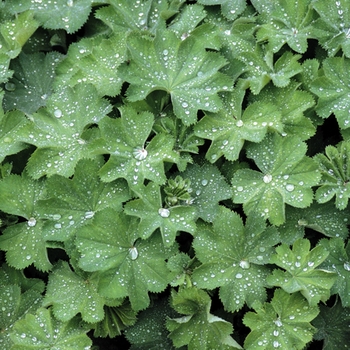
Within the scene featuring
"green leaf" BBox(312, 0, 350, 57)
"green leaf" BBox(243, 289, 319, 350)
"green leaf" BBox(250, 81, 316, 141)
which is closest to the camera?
"green leaf" BBox(243, 289, 319, 350)

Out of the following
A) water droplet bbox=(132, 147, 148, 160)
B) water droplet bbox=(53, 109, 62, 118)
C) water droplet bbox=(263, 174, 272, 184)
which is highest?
water droplet bbox=(53, 109, 62, 118)

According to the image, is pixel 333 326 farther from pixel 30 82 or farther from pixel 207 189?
pixel 30 82

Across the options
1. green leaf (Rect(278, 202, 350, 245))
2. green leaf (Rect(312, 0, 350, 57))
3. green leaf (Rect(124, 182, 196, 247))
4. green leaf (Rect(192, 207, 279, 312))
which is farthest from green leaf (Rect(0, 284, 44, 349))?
green leaf (Rect(312, 0, 350, 57))

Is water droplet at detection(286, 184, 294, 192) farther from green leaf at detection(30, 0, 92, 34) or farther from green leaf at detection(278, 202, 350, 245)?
green leaf at detection(30, 0, 92, 34)

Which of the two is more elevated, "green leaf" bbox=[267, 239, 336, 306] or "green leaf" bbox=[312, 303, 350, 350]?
"green leaf" bbox=[267, 239, 336, 306]

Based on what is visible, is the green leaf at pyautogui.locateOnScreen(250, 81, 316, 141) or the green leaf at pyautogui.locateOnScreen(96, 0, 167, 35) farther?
the green leaf at pyautogui.locateOnScreen(96, 0, 167, 35)

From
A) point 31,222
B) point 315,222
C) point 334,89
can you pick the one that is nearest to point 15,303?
point 31,222

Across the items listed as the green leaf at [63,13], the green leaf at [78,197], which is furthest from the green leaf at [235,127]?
the green leaf at [63,13]
